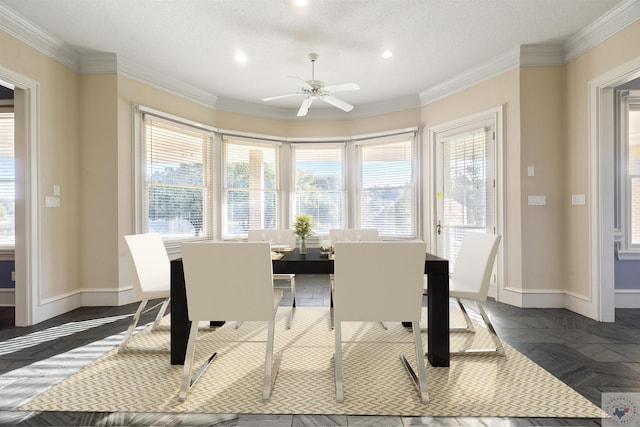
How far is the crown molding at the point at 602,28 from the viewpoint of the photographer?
105 inches

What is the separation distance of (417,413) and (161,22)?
3.74m

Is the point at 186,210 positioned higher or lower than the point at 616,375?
higher

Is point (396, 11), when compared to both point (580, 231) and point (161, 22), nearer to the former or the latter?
point (161, 22)

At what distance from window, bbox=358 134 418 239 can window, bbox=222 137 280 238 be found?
151 cm

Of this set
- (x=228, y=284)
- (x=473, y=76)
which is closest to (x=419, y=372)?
(x=228, y=284)

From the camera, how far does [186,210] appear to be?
4.39 meters

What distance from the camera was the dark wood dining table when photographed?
6.81ft

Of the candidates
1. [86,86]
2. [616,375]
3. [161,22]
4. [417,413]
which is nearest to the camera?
[417,413]

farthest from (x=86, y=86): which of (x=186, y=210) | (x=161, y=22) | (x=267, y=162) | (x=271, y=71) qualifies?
(x=267, y=162)

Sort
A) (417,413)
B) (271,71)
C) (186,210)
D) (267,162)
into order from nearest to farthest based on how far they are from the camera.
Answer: (417,413), (271,71), (186,210), (267,162)

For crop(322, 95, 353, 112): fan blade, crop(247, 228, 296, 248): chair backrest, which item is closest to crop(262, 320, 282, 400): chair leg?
crop(247, 228, 296, 248): chair backrest

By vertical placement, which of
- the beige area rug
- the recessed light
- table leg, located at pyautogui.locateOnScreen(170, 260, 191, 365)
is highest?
the recessed light

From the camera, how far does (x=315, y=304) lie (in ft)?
11.8

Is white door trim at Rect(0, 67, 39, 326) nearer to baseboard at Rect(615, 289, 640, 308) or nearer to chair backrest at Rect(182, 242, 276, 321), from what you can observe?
chair backrest at Rect(182, 242, 276, 321)
